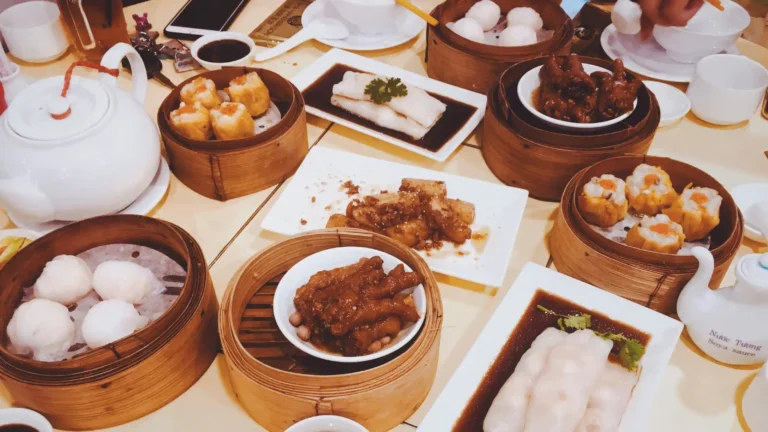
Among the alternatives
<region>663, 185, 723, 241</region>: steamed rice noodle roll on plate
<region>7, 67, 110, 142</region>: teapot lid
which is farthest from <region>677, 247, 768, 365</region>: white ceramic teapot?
<region>7, 67, 110, 142</region>: teapot lid

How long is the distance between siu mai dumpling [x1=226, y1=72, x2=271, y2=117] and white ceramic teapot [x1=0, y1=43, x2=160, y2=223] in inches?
15.1

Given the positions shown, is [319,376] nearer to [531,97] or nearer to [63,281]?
[63,281]

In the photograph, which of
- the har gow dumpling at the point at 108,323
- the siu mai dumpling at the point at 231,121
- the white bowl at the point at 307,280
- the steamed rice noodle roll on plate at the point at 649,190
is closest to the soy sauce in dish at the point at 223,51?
the siu mai dumpling at the point at 231,121

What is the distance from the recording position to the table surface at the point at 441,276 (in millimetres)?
1595

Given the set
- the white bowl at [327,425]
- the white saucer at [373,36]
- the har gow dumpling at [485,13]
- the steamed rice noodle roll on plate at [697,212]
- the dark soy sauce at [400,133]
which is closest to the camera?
the white bowl at [327,425]

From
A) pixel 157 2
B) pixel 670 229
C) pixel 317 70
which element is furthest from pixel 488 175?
pixel 157 2

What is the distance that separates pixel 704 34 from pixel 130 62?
7.39ft

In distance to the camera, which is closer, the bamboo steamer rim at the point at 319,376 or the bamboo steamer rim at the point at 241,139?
the bamboo steamer rim at the point at 319,376

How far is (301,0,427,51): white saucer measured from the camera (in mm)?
2879

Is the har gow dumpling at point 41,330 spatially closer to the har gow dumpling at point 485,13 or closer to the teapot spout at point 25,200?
the teapot spout at point 25,200

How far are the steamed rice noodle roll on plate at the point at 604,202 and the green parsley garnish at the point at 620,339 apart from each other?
348 mm

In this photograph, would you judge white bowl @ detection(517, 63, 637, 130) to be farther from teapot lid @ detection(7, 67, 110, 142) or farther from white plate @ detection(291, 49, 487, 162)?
teapot lid @ detection(7, 67, 110, 142)

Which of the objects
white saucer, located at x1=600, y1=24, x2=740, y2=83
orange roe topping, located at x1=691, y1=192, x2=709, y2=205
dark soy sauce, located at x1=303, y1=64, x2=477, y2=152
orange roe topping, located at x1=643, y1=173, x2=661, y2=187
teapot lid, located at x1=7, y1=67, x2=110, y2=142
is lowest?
dark soy sauce, located at x1=303, y1=64, x2=477, y2=152

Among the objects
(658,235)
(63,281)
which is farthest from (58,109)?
(658,235)
